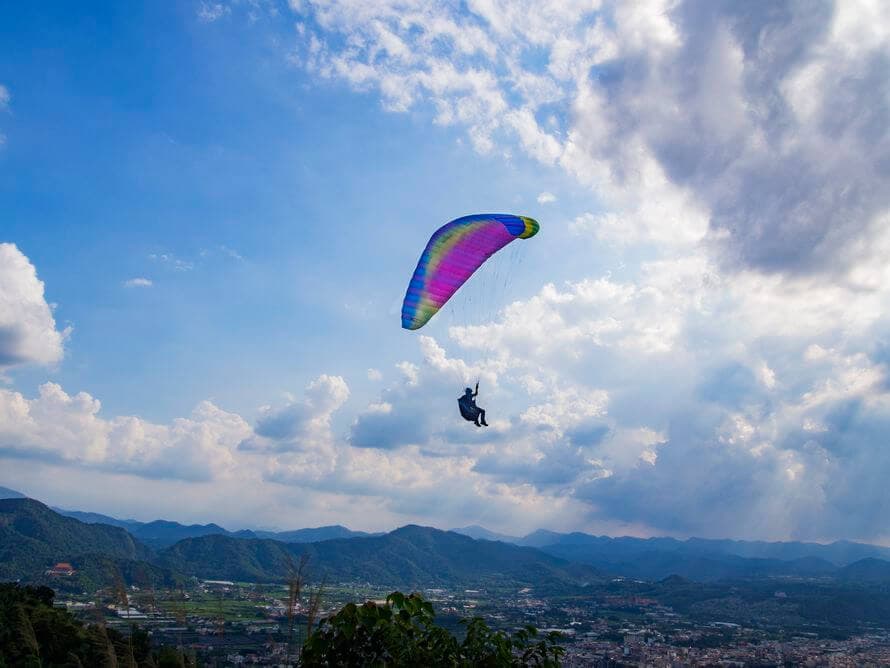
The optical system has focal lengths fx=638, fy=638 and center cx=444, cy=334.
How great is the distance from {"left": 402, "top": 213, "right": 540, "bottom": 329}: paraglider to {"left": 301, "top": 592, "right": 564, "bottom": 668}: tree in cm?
1376

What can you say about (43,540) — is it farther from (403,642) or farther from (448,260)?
(403,642)

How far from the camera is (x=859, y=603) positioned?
12875 centimetres

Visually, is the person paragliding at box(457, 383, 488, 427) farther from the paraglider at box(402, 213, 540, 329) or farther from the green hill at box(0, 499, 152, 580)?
the green hill at box(0, 499, 152, 580)

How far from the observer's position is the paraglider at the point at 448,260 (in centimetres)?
1862

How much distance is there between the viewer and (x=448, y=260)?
18.9 metres

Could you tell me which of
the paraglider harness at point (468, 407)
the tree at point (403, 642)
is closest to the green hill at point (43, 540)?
the paraglider harness at point (468, 407)

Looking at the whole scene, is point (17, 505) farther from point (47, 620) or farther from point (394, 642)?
point (394, 642)

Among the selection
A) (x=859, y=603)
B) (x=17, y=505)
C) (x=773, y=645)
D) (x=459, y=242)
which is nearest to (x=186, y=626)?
(x=459, y=242)

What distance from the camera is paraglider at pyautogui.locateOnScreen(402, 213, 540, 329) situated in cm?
1862

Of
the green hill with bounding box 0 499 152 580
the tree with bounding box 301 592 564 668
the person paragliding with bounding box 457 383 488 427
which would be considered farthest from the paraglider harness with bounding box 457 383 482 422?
the green hill with bounding box 0 499 152 580

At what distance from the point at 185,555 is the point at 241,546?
1786cm

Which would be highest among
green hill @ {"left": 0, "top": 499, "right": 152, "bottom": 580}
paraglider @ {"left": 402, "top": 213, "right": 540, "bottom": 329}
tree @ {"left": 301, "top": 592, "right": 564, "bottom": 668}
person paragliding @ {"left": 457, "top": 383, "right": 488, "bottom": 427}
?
paraglider @ {"left": 402, "top": 213, "right": 540, "bottom": 329}

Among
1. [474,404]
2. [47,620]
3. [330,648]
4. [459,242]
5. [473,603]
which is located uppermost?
[459,242]

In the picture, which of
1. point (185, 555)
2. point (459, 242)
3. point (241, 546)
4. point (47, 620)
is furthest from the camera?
point (241, 546)
